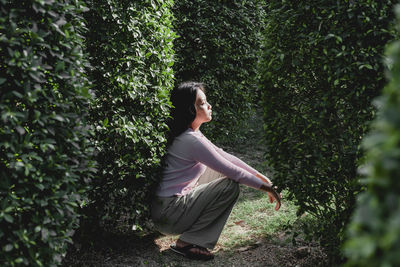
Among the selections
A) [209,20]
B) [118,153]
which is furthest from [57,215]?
[209,20]

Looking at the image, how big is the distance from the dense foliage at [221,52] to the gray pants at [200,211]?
224 cm

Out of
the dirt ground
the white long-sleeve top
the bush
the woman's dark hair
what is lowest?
the dirt ground

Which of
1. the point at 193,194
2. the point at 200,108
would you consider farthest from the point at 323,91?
the point at 193,194

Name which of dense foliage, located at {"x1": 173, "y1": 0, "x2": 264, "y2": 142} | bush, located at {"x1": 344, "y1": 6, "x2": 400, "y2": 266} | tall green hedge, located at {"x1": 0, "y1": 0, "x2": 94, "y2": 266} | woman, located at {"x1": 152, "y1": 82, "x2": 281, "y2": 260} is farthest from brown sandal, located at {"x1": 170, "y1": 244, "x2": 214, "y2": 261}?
bush, located at {"x1": 344, "y1": 6, "x2": 400, "y2": 266}

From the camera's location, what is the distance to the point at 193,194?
12.9 feet

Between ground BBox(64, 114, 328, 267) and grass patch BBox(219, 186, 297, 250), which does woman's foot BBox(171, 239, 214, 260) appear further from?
grass patch BBox(219, 186, 297, 250)

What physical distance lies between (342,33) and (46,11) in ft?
6.99

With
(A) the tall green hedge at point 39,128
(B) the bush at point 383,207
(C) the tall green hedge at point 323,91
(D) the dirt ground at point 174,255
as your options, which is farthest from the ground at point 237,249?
(B) the bush at point 383,207

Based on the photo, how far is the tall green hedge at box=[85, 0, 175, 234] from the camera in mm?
3420

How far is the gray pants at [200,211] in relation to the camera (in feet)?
12.7

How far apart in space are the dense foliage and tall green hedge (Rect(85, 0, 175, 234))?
1.84m

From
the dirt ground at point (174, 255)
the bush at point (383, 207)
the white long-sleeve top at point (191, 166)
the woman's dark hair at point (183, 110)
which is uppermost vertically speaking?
the bush at point (383, 207)

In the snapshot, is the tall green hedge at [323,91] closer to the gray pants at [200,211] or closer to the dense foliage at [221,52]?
the gray pants at [200,211]

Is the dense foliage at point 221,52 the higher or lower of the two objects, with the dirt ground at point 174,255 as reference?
higher
